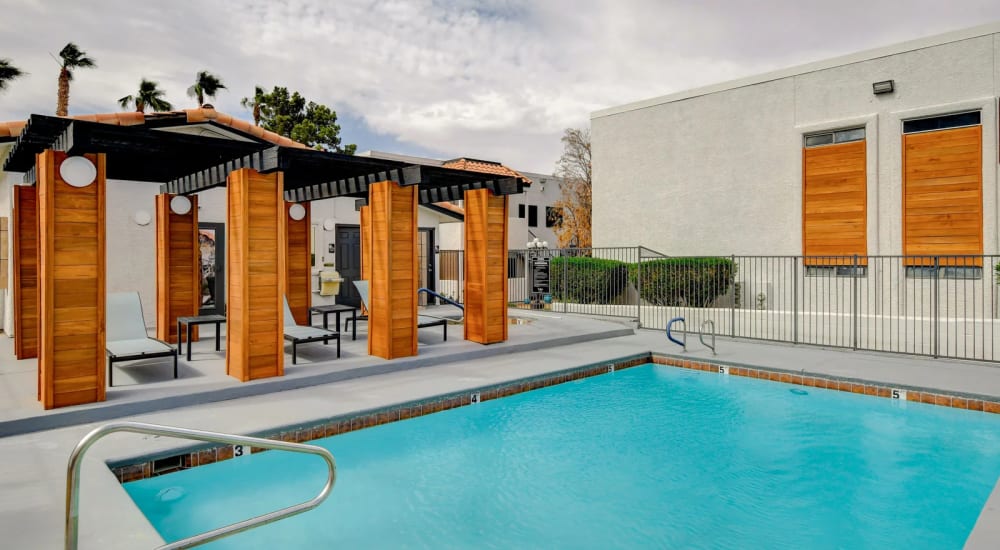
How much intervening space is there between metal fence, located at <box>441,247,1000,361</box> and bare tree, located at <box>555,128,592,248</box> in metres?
13.5

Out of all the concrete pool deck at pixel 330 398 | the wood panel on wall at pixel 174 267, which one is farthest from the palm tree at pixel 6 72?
the concrete pool deck at pixel 330 398

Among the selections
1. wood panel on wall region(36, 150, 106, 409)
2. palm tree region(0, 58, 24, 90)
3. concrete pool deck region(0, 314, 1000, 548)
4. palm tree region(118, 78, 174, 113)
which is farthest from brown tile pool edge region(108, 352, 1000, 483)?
palm tree region(118, 78, 174, 113)

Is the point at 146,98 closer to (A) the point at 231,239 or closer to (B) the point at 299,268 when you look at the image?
(B) the point at 299,268

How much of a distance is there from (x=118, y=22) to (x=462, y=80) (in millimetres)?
16986

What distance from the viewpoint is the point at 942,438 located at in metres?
6.39

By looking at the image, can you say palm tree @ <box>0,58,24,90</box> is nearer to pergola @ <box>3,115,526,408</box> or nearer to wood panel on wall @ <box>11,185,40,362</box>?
pergola @ <box>3,115,526,408</box>

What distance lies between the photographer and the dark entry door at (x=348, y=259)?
1541cm

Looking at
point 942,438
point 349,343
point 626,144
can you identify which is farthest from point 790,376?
point 626,144

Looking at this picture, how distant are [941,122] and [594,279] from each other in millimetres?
8904

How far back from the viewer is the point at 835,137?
14867 millimetres

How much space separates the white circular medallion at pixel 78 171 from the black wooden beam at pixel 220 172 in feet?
5.24

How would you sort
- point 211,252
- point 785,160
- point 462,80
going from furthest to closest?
point 462,80 < point 785,160 < point 211,252

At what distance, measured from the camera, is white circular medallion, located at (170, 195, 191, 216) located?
988 cm

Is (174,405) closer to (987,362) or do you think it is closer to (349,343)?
(349,343)
